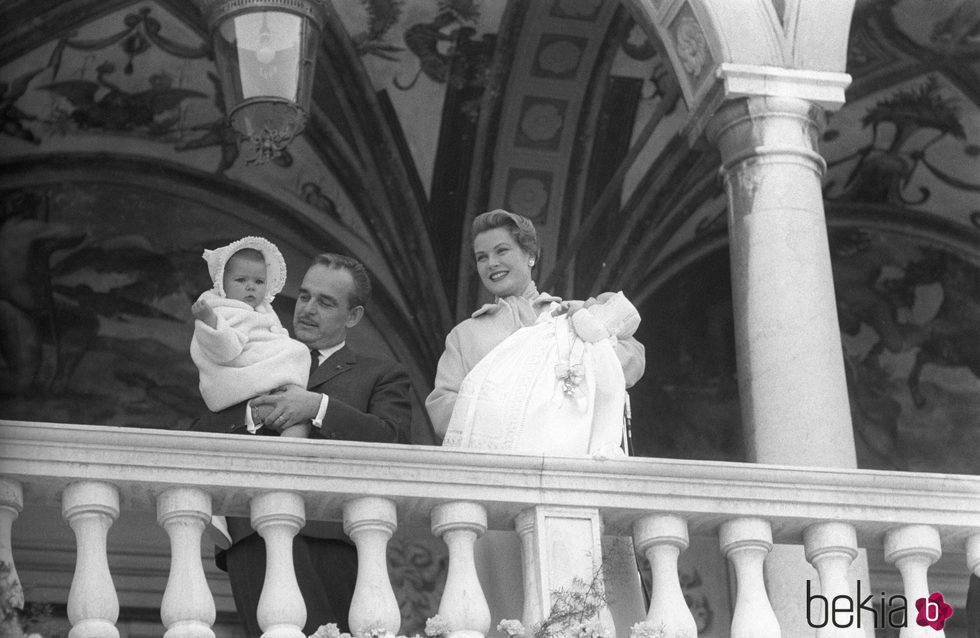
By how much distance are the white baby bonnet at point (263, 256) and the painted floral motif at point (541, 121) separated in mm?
4530

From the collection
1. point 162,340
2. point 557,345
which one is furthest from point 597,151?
point 557,345

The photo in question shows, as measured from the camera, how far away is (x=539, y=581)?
558 centimetres

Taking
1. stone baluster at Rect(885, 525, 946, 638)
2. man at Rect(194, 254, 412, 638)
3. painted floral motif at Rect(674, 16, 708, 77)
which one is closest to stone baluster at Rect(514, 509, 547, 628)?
man at Rect(194, 254, 412, 638)

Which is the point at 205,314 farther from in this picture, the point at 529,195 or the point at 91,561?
the point at 529,195

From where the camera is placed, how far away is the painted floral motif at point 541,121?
→ 34.6 feet

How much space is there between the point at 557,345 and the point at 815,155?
2.49 meters

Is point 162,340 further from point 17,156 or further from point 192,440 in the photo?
point 192,440

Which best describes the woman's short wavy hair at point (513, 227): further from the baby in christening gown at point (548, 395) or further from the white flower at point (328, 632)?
the white flower at point (328, 632)

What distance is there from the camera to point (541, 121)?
10.6 metres

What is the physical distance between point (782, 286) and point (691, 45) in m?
1.13

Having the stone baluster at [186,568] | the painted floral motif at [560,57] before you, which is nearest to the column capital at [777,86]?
the painted floral motif at [560,57]

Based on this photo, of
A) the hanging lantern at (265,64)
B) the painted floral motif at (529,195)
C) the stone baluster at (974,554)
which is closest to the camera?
the stone baluster at (974,554)

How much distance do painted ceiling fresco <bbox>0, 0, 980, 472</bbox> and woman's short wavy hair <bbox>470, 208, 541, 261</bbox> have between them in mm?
3861

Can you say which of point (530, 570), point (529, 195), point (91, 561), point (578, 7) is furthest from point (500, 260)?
point (529, 195)
